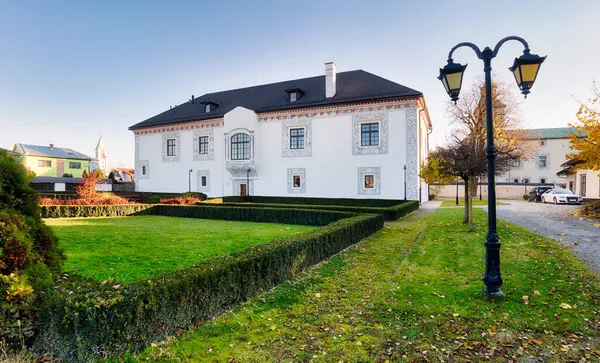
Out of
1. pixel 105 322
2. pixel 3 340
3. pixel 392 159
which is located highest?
pixel 392 159

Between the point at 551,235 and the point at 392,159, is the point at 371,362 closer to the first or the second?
the point at 551,235

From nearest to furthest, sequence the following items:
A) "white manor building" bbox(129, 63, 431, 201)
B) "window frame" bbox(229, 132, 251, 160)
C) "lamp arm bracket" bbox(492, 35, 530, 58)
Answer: "lamp arm bracket" bbox(492, 35, 530, 58) → "white manor building" bbox(129, 63, 431, 201) → "window frame" bbox(229, 132, 251, 160)

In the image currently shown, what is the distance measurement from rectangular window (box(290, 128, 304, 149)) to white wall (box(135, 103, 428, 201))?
3.09 feet

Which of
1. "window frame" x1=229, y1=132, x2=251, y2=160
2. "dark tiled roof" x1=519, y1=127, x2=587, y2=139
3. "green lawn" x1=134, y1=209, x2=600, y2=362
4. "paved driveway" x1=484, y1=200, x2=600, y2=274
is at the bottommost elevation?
"green lawn" x1=134, y1=209, x2=600, y2=362

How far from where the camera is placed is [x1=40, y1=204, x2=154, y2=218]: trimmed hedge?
14.9 meters

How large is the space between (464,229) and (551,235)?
97.5 inches

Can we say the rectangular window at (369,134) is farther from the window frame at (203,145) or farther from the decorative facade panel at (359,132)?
the window frame at (203,145)

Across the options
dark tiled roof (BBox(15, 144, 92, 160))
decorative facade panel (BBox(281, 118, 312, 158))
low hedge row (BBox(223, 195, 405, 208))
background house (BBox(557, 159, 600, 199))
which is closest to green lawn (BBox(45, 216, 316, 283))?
low hedge row (BBox(223, 195, 405, 208))

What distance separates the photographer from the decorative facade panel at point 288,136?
2548 centimetres

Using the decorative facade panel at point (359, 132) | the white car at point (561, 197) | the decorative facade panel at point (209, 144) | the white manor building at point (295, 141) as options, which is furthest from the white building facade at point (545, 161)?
the decorative facade panel at point (209, 144)

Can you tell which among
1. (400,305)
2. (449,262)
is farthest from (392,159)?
(400,305)

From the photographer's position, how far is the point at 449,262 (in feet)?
23.5

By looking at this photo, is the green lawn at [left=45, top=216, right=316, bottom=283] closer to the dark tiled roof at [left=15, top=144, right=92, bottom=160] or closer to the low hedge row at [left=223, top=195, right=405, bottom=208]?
the low hedge row at [left=223, top=195, right=405, bottom=208]

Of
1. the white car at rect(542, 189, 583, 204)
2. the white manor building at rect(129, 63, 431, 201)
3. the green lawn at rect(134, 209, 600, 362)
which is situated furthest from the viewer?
the white car at rect(542, 189, 583, 204)
